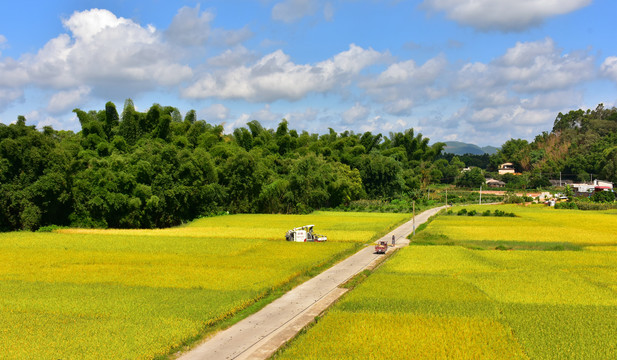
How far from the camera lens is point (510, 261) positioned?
33.2 metres

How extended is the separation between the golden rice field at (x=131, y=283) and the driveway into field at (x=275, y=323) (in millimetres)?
988

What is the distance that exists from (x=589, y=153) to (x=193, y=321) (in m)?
178

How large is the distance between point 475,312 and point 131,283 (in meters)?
17.0

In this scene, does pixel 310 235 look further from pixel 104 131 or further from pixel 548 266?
pixel 104 131

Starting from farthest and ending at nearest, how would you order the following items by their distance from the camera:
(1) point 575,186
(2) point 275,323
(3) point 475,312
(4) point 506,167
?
(4) point 506,167 → (1) point 575,186 → (3) point 475,312 → (2) point 275,323

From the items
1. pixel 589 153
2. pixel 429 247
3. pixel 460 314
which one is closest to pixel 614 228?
pixel 429 247

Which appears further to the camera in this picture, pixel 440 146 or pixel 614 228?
pixel 440 146

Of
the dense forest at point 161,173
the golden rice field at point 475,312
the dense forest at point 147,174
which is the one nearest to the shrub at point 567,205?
the dense forest at point 161,173

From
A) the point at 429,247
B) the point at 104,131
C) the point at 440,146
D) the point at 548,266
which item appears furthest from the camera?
the point at 440,146

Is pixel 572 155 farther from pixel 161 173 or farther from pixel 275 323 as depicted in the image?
pixel 275 323

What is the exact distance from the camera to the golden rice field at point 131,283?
1625 centimetres

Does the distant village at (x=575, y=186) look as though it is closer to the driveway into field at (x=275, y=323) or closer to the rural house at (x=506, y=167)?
the rural house at (x=506, y=167)

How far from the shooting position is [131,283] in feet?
83.1

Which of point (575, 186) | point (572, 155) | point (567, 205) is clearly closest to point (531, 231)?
point (567, 205)
